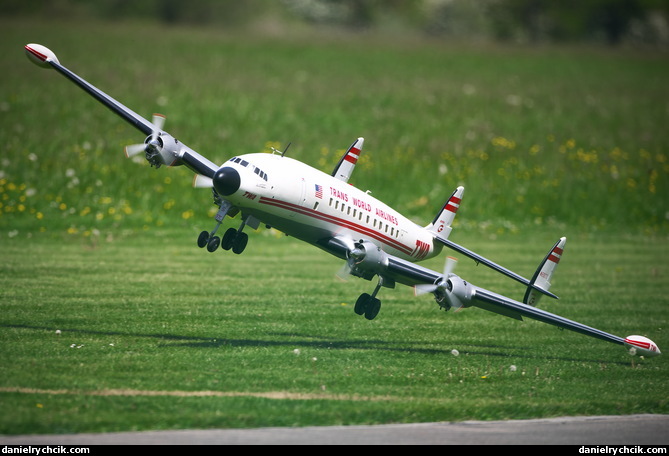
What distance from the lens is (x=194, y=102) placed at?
6272cm

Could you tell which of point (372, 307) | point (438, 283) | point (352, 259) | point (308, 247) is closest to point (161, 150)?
point (352, 259)

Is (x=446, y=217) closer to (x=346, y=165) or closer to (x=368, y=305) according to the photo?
(x=346, y=165)

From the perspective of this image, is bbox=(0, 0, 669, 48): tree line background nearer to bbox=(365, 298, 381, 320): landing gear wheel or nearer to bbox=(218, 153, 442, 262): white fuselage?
bbox=(218, 153, 442, 262): white fuselage

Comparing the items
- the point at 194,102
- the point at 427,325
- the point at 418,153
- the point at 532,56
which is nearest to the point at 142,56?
the point at 194,102

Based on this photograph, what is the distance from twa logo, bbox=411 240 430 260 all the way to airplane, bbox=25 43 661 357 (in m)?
1.61

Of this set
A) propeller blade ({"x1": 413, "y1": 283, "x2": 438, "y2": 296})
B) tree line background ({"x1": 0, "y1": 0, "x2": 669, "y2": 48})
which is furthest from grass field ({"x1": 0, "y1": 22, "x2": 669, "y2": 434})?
tree line background ({"x1": 0, "y1": 0, "x2": 669, "y2": 48})

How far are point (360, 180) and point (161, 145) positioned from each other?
30153 mm

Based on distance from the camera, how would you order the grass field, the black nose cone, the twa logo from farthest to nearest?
the twa logo → the black nose cone → the grass field

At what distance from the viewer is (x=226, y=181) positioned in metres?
21.4

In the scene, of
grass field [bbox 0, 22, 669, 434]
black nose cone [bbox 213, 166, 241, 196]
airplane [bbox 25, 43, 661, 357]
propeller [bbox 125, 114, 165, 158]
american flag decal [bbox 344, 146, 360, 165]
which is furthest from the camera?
american flag decal [bbox 344, 146, 360, 165]

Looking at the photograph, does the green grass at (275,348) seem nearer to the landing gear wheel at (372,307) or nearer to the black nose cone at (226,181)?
the landing gear wheel at (372,307)

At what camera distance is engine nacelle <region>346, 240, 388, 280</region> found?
22484mm

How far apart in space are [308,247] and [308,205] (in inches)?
834

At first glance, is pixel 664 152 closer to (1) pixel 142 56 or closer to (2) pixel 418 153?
(2) pixel 418 153
